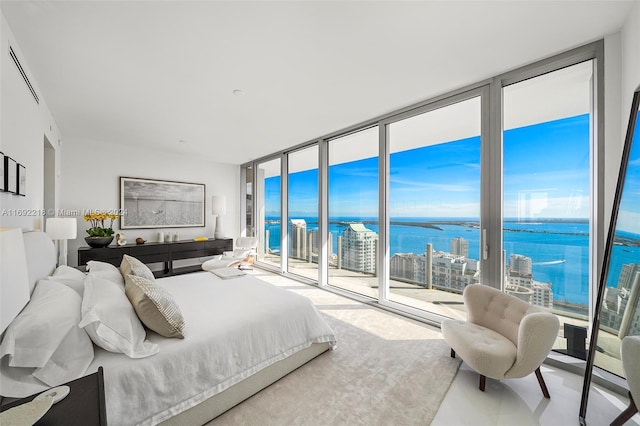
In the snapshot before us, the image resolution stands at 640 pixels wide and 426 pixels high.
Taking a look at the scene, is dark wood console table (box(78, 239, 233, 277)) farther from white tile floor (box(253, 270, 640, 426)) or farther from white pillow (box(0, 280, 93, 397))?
white tile floor (box(253, 270, 640, 426))

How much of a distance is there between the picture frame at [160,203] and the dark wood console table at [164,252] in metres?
0.53

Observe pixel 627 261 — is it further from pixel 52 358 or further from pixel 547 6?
pixel 52 358

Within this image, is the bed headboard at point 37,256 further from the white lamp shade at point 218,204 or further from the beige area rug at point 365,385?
the white lamp shade at point 218,204

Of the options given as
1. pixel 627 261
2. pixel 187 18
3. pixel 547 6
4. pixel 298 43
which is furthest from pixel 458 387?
pixel 187 18

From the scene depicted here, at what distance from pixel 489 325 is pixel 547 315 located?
0.58m

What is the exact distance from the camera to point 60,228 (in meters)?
2.91

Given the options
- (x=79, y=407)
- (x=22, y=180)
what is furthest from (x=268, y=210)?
(x=79, y=407)

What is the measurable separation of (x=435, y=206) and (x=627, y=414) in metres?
2.22

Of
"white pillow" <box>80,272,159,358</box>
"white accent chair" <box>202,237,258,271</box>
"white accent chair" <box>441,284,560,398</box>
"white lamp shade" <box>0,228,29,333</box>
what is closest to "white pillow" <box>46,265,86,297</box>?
"white pillow" <box>80,272,159,358</box>

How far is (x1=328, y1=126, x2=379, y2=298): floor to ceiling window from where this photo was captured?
3.94 m

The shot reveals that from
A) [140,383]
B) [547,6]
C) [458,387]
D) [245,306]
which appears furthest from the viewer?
[245,306]

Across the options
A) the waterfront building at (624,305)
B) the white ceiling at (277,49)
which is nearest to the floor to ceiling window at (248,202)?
the white ceiling at (277,49)

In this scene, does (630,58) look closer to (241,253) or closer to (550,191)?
(550,191)

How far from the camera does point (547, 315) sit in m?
1.74
